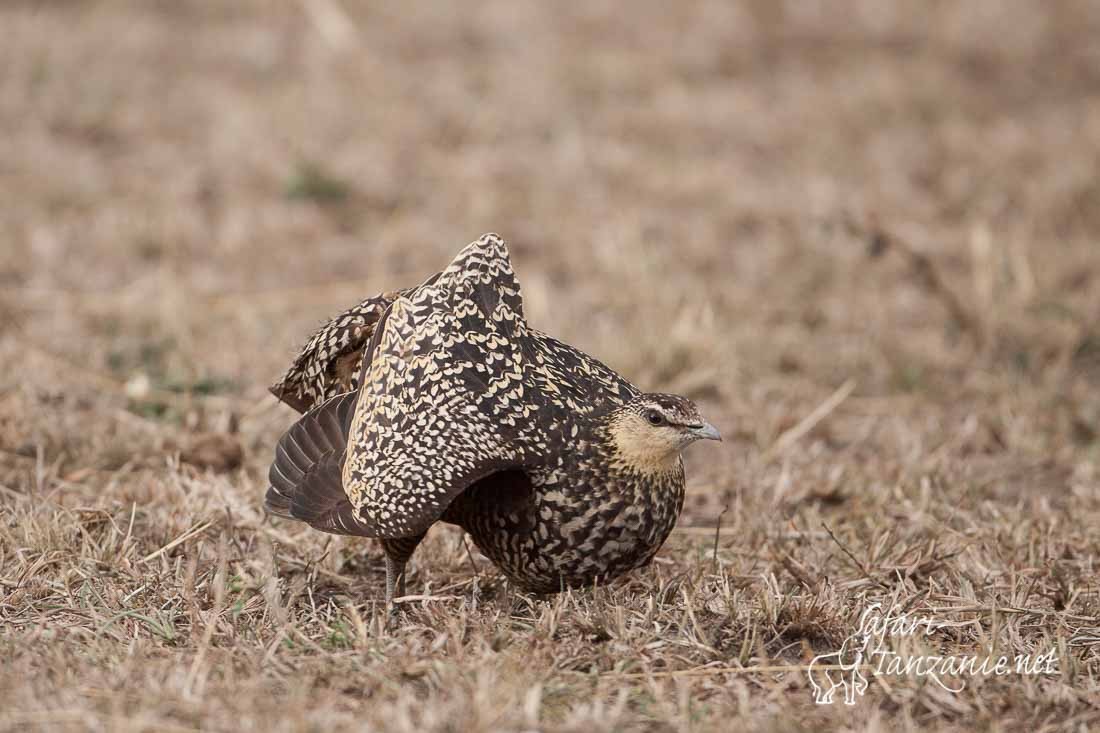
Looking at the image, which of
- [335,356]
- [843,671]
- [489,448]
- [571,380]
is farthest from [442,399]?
[843,671]

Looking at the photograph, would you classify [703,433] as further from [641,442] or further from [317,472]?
[317,472]

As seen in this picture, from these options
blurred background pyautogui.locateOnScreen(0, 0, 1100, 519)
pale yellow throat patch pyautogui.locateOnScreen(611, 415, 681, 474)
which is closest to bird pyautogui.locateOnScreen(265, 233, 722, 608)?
pale yellow throat patch pyautogui.locateOnScreen(611, 415, 681, 474)

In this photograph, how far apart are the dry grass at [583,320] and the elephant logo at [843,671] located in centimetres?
6

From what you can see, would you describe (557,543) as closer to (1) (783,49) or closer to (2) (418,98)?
(2) (418,98)

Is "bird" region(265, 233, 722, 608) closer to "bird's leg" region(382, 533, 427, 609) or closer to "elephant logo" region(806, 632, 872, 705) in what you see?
"bird's leg" region(382, 533, 427, 609)

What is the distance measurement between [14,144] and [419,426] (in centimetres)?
677

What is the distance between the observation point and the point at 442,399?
3.85 m

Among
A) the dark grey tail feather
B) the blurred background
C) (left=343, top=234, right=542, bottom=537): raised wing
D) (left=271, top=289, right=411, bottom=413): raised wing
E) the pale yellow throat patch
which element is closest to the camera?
(left=343, top=234, right=542, bottom=537): raised wing

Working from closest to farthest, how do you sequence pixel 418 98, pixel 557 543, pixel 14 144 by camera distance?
pixel 557 543
pixel 14 144
pixel 418 98

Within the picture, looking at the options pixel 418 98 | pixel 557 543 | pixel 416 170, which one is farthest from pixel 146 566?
pixel 418 98

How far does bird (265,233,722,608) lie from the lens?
373cm

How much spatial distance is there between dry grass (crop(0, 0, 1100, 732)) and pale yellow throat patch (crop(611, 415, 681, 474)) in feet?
1.43

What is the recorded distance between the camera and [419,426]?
3.80 meters

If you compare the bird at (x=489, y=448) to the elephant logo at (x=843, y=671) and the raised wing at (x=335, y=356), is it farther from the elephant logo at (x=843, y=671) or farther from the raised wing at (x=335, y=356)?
the elephant logo at (x=843, y=671)
